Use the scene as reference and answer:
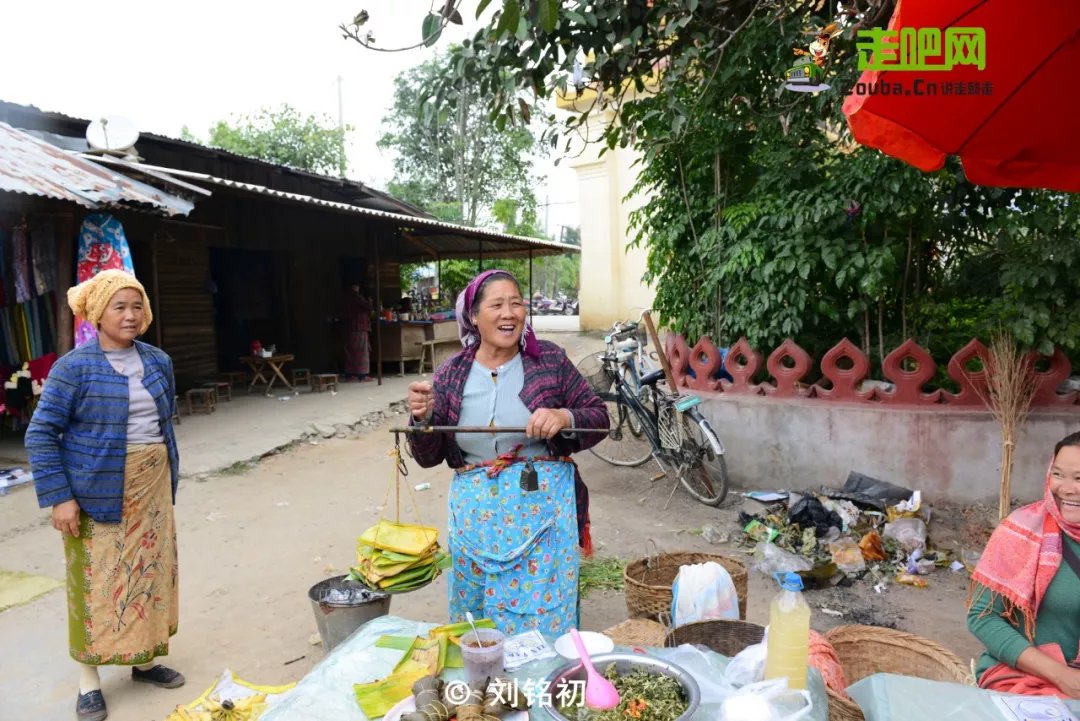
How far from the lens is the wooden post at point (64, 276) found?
20.9 ft

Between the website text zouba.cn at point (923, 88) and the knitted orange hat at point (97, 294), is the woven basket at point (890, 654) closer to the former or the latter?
the website text zouba.cn at point (923, 88)

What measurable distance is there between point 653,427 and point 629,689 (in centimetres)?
419

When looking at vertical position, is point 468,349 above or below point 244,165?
below

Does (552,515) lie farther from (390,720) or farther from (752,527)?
(752,527)

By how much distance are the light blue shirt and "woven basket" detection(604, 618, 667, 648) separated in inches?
32.5

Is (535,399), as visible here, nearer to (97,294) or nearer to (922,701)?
(922,701)

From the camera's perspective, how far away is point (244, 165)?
10.9 m

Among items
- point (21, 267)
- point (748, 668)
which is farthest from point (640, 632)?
point (21, 267)

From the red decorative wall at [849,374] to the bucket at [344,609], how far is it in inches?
147

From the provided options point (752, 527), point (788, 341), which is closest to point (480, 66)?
point (788, 341)

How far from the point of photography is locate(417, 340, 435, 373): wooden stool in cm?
1258

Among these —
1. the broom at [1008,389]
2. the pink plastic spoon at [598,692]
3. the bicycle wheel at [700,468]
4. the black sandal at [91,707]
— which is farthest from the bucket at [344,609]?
the broom at [1008,389]

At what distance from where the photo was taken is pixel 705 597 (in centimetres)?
285

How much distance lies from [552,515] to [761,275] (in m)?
3.86
